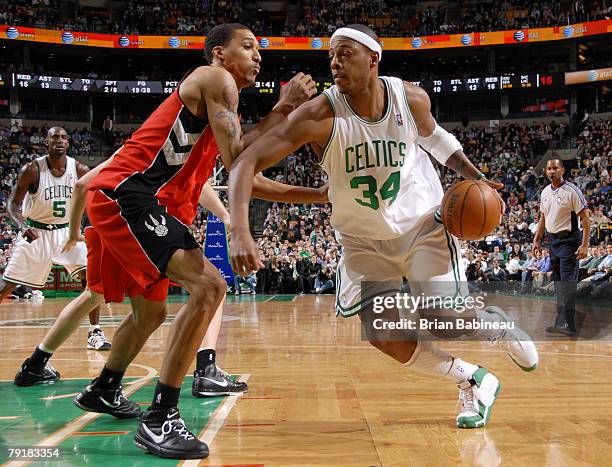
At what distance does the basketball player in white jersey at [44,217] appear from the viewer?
5980 millimetres

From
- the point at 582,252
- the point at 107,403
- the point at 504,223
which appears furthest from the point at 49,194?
the point at 504,223

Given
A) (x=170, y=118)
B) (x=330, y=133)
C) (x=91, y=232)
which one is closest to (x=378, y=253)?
(x=330, y=133)

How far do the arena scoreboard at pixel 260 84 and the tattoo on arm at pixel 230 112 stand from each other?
26667 millimetres

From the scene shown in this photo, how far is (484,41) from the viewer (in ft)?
98.6

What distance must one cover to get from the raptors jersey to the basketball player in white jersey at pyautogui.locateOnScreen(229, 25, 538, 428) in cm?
45

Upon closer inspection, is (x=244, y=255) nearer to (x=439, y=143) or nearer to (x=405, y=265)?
(x=405, y=265)

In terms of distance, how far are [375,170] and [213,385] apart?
1.77 metres

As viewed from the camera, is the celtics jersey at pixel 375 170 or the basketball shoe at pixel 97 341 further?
the basketball shoe at pixel 97 341

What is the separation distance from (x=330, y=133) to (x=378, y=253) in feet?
2.37

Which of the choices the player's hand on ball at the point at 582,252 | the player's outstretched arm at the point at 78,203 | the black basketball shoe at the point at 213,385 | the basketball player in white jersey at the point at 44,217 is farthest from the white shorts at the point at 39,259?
the player's hand on ball at the point at 582,252

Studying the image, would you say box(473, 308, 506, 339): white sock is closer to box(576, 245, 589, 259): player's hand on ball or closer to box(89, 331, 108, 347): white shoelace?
box(89, 331, 108, 347): white shoelace

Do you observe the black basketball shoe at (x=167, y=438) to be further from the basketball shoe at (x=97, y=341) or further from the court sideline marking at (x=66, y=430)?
the basketball shoe at (x=97, y=341)

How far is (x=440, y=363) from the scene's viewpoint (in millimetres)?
3441

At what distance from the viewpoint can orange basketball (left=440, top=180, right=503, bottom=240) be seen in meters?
3.34
